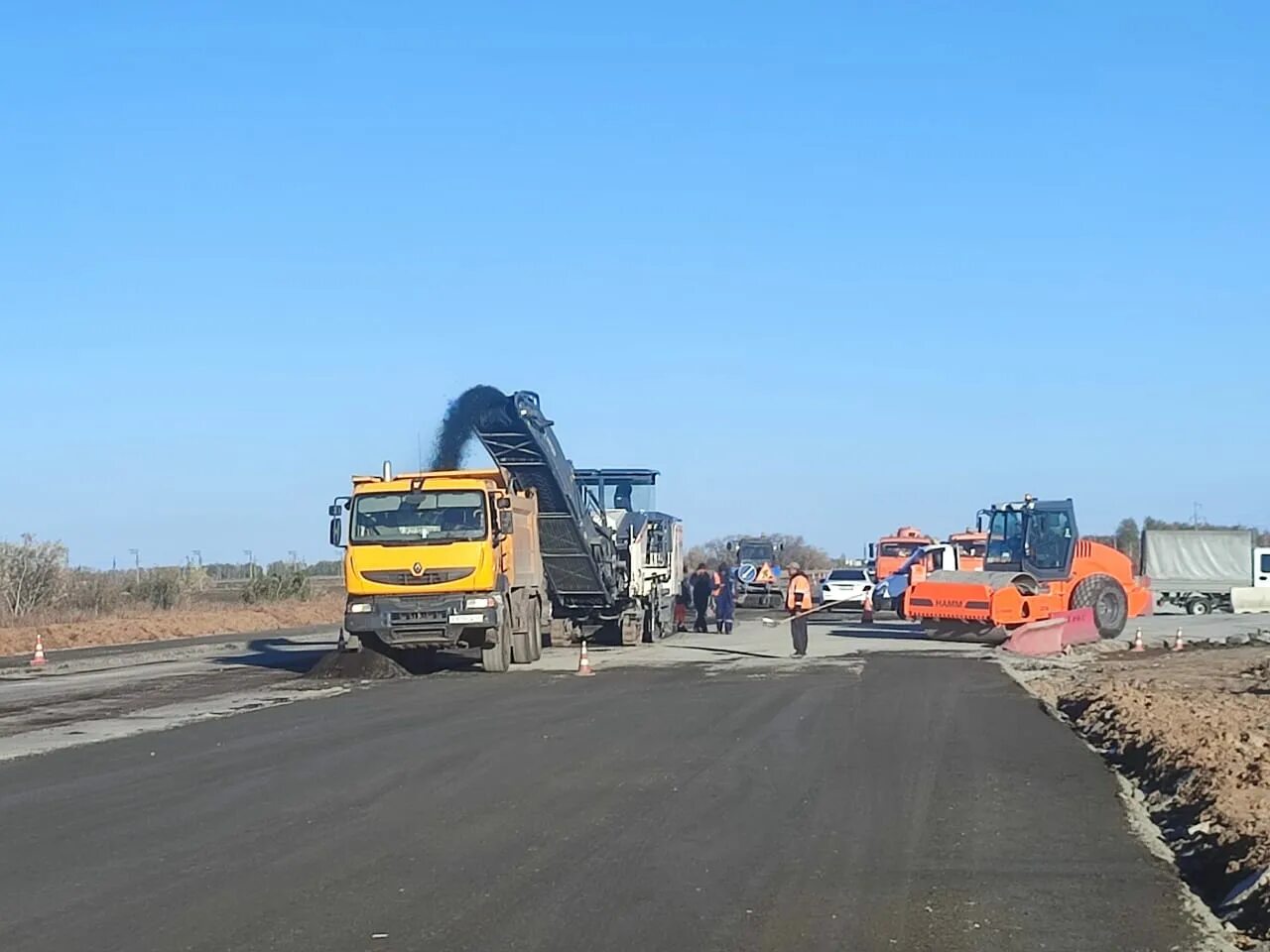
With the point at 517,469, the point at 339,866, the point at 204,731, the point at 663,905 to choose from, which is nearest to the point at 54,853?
the point at 339,866

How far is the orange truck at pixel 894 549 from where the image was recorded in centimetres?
4962

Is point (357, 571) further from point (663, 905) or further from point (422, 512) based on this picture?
point (663, 905)

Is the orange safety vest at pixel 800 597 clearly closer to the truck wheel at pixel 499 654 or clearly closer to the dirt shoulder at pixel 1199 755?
the dirt shoulder at pixel 1199 755

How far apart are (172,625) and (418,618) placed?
22087 mm

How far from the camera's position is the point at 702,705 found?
19422 millimetres

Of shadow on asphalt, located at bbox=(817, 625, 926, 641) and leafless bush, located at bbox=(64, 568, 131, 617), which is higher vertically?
leafless bush, located at bbox=(64, 568, 131, 617)

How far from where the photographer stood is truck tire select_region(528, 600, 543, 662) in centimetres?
Result: 2783

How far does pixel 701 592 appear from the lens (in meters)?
39.2

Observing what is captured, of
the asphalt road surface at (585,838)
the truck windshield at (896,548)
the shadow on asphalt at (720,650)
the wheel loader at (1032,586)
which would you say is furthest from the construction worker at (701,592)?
the asphalt road surface at (585,838)

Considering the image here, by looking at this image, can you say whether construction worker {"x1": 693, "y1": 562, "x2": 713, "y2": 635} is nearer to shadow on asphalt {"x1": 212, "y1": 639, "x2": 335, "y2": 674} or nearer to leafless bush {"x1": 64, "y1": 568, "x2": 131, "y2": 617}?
shadow on asphalt {"x1": 212, "y1": 639, "x2": 335, "y2": 674}

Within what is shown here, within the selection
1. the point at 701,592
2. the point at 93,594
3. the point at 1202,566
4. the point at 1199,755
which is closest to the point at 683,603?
the point at 701,592

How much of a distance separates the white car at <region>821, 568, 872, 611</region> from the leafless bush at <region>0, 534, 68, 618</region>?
2524 cm

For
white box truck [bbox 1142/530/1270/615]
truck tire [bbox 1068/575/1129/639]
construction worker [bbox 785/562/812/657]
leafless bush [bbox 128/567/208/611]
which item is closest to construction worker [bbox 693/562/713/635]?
construction worker [bbox 785/562/812/657]

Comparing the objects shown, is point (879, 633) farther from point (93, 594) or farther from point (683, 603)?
point (93, 594)
